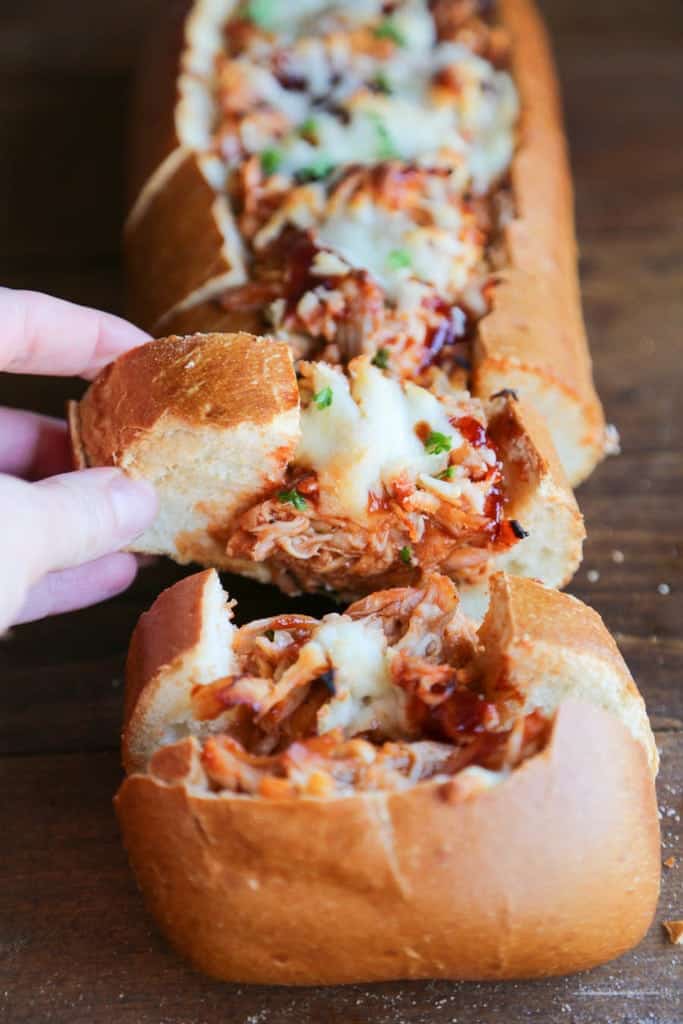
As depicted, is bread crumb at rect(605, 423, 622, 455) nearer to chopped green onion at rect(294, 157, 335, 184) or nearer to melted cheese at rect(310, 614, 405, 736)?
chopped green onion at rect(294, 157, 335, 184)

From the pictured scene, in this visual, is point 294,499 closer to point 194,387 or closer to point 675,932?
point 194,387

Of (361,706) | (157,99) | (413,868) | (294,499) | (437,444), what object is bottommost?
(413,868)

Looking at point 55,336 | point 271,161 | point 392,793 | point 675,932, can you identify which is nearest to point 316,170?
point 271,161

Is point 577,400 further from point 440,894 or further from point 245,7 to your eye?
point 245,7

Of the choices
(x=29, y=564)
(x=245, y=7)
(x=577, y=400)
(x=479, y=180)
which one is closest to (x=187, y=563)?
(x=29, y=564)

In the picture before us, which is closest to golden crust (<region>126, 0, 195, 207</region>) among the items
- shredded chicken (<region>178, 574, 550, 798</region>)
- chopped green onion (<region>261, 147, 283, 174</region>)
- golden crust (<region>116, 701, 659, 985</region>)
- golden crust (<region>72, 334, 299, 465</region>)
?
chopped green onion (<region>261, 147, 283, 174</region>)
